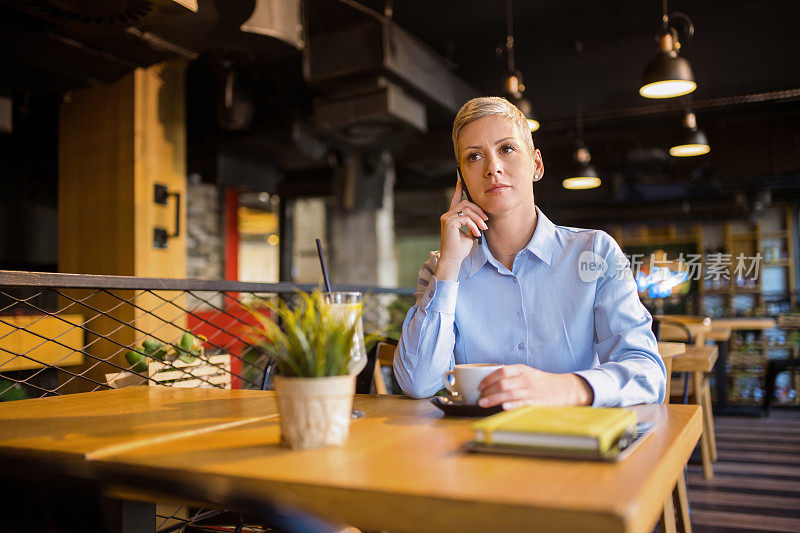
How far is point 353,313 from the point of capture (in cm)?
107

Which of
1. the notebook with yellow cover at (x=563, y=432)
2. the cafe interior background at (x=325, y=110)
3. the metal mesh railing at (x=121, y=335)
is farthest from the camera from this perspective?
the cafe interior background at (x=325, y=110)

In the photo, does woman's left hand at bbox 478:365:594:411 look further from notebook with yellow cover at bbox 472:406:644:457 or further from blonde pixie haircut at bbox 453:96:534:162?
blonde pixie haircut at bbox 453:96:534:162

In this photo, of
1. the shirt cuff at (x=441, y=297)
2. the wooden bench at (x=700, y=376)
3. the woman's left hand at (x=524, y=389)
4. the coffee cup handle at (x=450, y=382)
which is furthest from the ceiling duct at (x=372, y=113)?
the woman's left hand at (x=524, y=389)

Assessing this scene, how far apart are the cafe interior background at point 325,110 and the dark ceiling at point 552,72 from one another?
19mm

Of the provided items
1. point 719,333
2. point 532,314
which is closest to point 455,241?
point 532,314

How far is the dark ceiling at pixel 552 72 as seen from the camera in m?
3.83

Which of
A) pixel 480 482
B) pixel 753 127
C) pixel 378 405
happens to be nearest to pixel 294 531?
pixel 480 482

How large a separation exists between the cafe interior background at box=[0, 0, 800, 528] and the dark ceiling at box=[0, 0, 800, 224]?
0.06 feet

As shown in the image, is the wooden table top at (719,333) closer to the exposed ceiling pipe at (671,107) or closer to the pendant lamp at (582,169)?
the pendant lamp at (582,169)

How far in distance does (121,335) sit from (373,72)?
2631 mm

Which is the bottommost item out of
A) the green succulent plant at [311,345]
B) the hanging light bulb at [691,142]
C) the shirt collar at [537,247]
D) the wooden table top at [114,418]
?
the wooden table top at [114,418]

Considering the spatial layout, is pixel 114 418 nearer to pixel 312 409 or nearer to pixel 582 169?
pixel 312 409

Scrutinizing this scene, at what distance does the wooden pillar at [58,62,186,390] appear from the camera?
4.67 m

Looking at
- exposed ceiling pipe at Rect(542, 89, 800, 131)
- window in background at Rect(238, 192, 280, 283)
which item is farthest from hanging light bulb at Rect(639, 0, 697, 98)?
window in background at Rect(238, 192, 280, 283)
